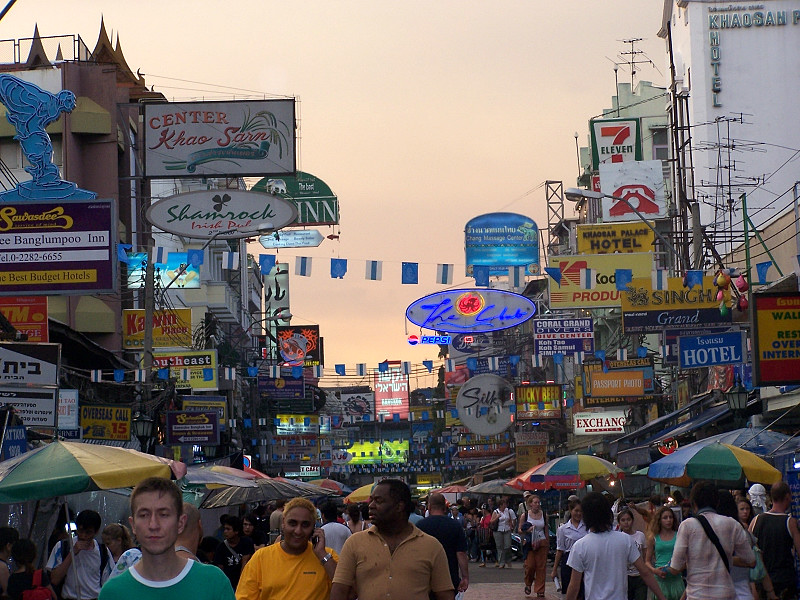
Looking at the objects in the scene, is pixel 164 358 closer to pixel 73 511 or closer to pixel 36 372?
pixel 73 511

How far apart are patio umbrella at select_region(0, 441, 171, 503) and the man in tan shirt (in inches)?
175

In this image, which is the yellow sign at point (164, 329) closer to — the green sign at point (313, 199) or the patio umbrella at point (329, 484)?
the patio umbrella at point (329, 484)

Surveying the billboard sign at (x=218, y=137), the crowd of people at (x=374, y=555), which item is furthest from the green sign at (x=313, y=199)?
the crowd of people at (x=374, y=555)

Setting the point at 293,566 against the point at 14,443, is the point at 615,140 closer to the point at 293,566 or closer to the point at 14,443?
the point at 14,443

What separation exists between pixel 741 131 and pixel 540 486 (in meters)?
34.1

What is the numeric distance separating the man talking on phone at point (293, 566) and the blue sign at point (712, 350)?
683 inches

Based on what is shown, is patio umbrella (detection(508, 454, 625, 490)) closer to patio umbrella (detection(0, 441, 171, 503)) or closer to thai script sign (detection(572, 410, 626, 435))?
patio umbrella (detection(0, 441, 171, 503))

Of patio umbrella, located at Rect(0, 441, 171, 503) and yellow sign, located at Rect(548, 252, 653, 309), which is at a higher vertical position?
yellow sign, located at Rect(548, 252, 653, 309)

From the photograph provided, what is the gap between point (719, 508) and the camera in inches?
390

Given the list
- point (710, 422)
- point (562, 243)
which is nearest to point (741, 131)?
point (562, 243)

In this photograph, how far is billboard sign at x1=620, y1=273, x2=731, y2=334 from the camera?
26906 mm

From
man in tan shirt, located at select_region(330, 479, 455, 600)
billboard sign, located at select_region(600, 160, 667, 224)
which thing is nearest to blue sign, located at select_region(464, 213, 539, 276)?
billboard sign, located at select_region(600, 160, 667, 224)

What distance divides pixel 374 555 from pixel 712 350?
17990 millimetres

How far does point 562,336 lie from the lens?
39.4m
